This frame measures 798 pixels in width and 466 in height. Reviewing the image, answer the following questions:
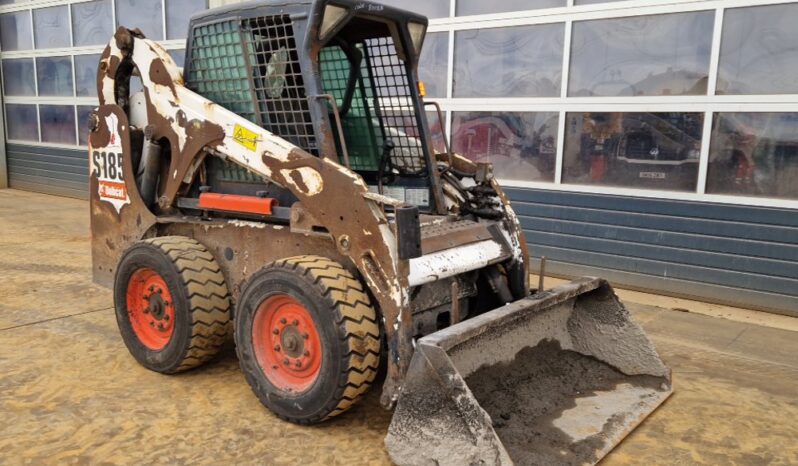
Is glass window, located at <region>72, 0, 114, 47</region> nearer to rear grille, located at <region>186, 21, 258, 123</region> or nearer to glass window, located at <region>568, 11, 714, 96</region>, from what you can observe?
rear grille, located at <region>186, 21, 258, 123</region>

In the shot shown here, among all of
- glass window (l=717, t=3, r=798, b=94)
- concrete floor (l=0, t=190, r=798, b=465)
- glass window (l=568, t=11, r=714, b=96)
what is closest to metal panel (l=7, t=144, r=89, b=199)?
concrete floor (l=0, t=190, r=798, b=465)

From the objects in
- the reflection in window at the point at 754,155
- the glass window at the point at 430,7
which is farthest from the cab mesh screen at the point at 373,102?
the glass window at the point at 430,7

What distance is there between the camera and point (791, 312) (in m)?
5.39

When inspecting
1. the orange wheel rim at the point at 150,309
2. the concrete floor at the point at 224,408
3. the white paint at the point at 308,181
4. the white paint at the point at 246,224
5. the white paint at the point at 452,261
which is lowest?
the concrete floor at the point at 224,408

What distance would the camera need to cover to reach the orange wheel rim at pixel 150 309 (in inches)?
148

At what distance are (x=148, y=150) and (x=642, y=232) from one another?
14.2 ft

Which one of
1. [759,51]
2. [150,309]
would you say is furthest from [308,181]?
[759,51]

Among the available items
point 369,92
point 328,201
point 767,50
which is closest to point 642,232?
point 767,50

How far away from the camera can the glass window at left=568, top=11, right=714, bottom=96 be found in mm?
5633

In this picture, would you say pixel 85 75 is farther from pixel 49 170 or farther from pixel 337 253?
pixel 337 253

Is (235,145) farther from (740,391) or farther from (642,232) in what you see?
(642,232)

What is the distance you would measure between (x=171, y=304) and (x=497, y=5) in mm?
4688

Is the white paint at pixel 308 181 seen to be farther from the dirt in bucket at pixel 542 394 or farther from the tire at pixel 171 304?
the dirt in bucket at pixel 542 394

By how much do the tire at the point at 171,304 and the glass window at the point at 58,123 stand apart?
9.06 meters
